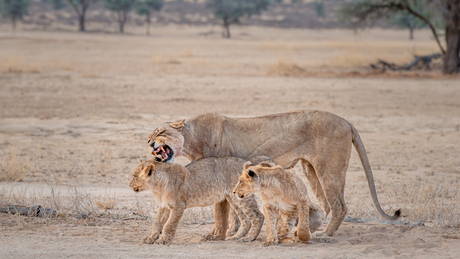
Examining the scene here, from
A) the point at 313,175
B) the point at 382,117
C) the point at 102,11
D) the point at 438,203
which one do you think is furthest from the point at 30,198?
the point at 102,11

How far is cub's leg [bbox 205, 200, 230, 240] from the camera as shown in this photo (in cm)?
612

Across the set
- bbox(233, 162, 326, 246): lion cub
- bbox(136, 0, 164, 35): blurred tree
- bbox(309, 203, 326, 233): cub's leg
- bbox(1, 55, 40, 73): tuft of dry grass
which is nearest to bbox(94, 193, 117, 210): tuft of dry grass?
bbox(233, 162, 326, 246): lion cub

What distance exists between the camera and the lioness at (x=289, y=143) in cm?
621

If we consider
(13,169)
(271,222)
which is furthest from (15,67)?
(271,222)

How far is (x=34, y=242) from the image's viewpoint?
19.1 feet

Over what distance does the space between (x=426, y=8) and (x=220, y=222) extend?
68.5 ft

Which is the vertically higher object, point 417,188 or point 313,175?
point 313,175

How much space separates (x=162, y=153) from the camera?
5.93m

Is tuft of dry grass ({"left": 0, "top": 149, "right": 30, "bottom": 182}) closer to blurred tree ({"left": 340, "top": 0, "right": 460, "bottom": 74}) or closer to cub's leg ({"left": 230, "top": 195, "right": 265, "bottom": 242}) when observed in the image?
cub's leg ({"left": 230, "top": 195, "right": 265, "bottom": 242})

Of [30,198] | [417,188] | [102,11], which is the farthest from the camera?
[102,11]

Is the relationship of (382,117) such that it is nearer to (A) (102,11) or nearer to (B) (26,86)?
(B) (26,86)

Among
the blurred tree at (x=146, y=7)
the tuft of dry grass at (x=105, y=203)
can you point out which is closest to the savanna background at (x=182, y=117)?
the tuft of dry grass at (x=105, y=203)

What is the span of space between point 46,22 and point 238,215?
60417 mm

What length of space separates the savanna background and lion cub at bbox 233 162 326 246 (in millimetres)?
227
